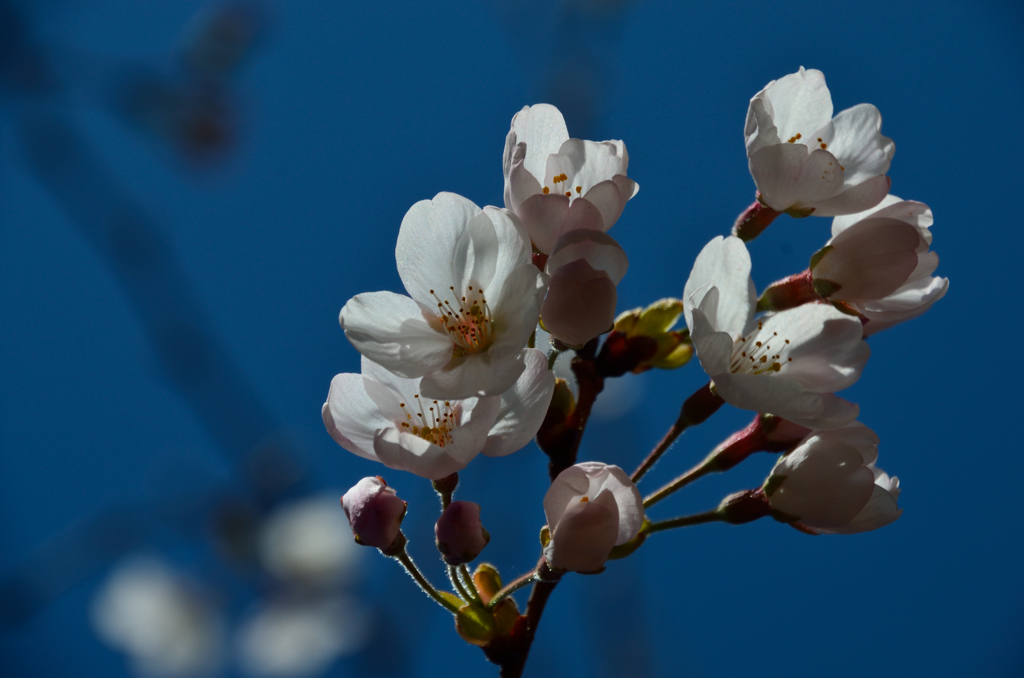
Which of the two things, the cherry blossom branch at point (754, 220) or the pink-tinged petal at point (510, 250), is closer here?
the pink-tinged petal at point (510, 250)

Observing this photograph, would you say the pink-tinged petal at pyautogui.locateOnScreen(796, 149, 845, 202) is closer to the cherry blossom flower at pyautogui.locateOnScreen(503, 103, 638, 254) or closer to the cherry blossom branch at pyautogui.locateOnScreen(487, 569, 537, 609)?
the cherry blossom flower at pyautogui.locateOnScreen(503, 103, 638, 254)

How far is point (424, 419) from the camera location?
90 centimetres

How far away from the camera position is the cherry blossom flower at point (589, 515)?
0.73 metres

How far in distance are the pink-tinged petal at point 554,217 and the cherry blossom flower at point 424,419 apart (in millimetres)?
139

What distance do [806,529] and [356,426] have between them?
0.54 meters

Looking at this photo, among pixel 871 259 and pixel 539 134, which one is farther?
pixel 539 134

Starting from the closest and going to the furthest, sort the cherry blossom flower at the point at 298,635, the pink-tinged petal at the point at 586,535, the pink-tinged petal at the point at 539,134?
the pink-tinged petal at the point at 586,535, the pink-tinged petal at the point at 539,134, the cherry blossom flower at the point at 298,635

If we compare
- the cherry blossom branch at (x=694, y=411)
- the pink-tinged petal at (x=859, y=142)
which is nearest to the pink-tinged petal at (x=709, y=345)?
the cherry blossom branch at (x=694, y=411)

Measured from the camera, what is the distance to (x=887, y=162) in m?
0.96

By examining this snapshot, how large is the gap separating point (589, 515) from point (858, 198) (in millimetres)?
506

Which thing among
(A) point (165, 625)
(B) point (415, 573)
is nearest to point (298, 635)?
(A) point (165, 625)

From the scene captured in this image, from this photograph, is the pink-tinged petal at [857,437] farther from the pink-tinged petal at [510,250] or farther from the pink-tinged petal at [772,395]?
the pink-tinged petal at [510,250]

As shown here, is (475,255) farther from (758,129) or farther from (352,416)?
(758,129)

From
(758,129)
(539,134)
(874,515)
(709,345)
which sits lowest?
(874,515)
